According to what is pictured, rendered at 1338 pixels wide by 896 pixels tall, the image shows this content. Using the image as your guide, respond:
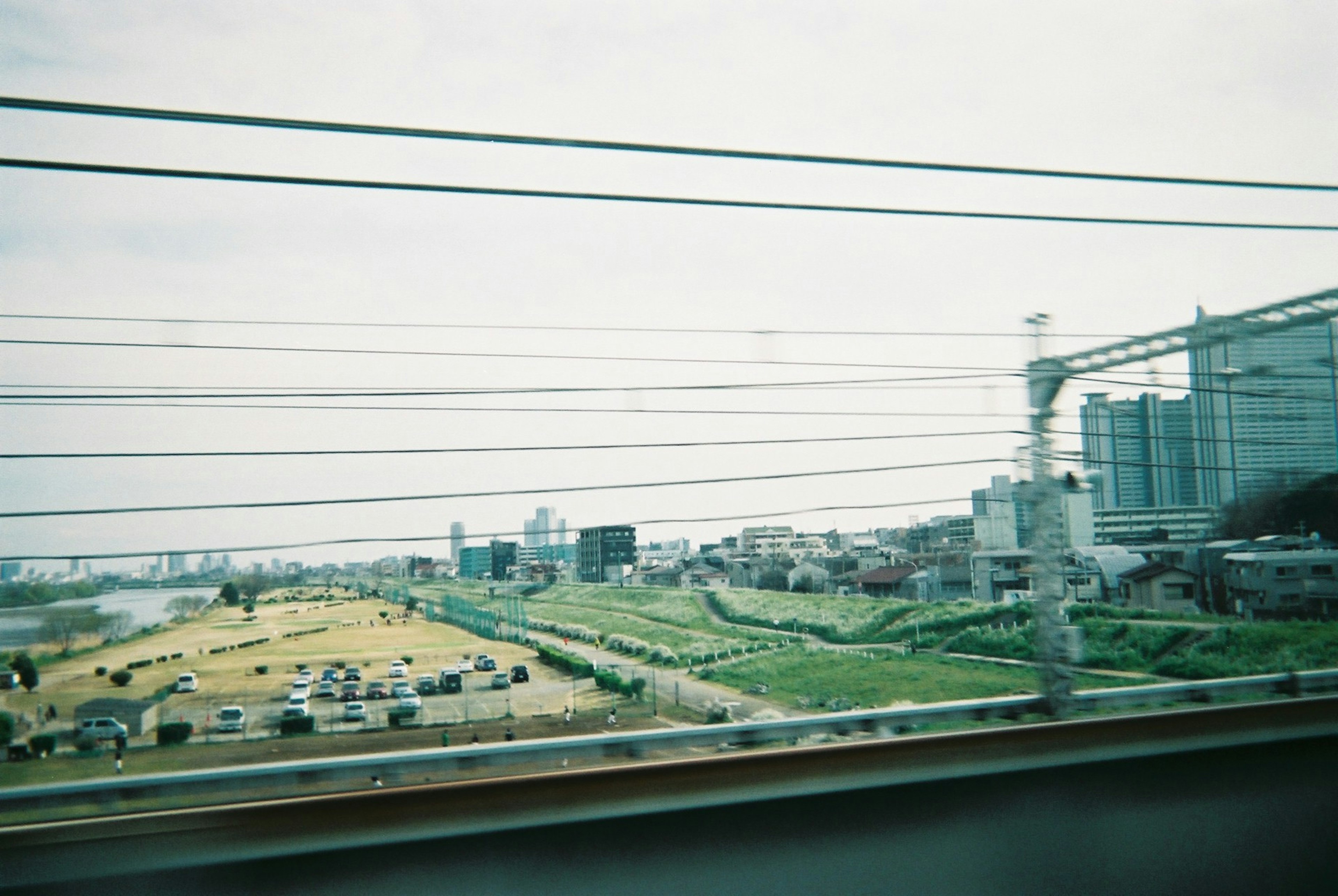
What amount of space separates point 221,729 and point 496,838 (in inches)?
29.8

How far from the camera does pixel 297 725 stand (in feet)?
7.27

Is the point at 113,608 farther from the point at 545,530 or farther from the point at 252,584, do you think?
the point at 545,530

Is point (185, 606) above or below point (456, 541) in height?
below

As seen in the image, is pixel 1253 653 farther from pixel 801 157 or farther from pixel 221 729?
pixel 221 729

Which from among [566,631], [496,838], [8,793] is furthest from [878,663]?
[8,793]

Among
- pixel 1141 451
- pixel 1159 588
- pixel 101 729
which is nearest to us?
pixel 101 729

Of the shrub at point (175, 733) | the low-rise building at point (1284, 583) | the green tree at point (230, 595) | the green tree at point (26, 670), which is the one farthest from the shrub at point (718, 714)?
the low-rise building at point (1284, 583)

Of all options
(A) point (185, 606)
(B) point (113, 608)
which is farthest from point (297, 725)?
(B) point (113, 608)

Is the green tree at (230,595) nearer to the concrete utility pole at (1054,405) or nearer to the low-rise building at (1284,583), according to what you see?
the concrete utility pole at (1054,405)

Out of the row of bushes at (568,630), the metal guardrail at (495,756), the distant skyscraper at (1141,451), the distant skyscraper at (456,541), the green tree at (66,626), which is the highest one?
the distant skyscraper at (1141,451)

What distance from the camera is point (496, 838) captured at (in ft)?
6.59

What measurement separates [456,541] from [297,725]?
0.80 m

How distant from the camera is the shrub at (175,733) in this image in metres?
2.12

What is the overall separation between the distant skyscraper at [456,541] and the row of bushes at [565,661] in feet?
1.37
